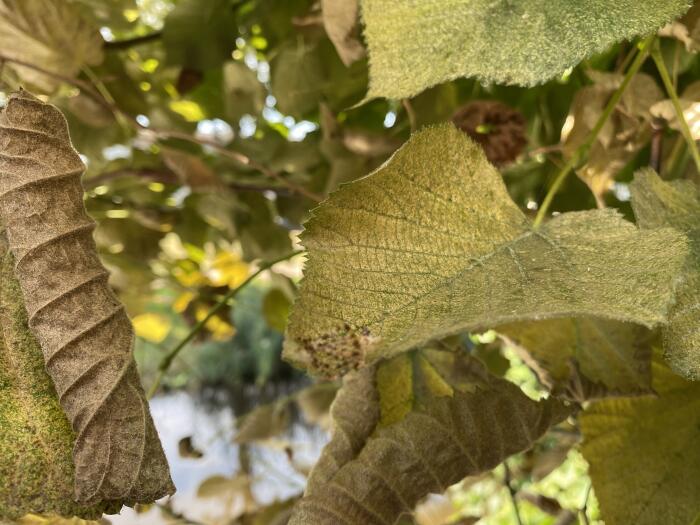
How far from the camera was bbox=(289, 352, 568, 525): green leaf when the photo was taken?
0.66ft

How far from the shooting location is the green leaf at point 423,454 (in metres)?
0.20

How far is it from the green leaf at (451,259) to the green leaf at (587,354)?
7cm

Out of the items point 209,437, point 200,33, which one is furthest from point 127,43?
point 209,437

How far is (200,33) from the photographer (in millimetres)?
404

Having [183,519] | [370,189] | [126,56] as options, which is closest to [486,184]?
[370,189]

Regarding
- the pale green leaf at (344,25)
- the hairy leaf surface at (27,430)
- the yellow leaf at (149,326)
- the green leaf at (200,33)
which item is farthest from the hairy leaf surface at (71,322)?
the yellow leaf at (149,326)

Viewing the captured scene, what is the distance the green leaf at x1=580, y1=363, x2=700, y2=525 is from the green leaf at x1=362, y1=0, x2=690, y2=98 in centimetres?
12

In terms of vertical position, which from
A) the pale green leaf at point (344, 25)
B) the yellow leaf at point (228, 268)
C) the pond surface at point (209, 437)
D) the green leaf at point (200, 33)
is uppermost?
the green leaf at point (200, 33)

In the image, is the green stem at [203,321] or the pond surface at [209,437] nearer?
the green stem at [203,321]

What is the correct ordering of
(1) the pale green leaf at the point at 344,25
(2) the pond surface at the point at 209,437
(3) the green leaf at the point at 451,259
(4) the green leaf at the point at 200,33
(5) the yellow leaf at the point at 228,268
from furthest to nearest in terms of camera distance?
(2) the pond surface at the point at 209,437 → (5) the yellow leaf at the point at 228,268 → (4) the green leaf at the point at 200,33 → (1) the pale green leaf at the point at 344,25 → (3) the green leaf at the point at 451,259

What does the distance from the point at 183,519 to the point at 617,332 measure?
229 millimetres

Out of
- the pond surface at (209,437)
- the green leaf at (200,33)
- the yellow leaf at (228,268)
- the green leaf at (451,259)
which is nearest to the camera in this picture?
the green leaf at (451,259)

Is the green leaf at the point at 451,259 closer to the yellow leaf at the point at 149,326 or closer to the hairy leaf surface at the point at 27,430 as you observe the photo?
the hairy leaf surface at the point at 27,430

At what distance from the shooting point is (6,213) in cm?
17
